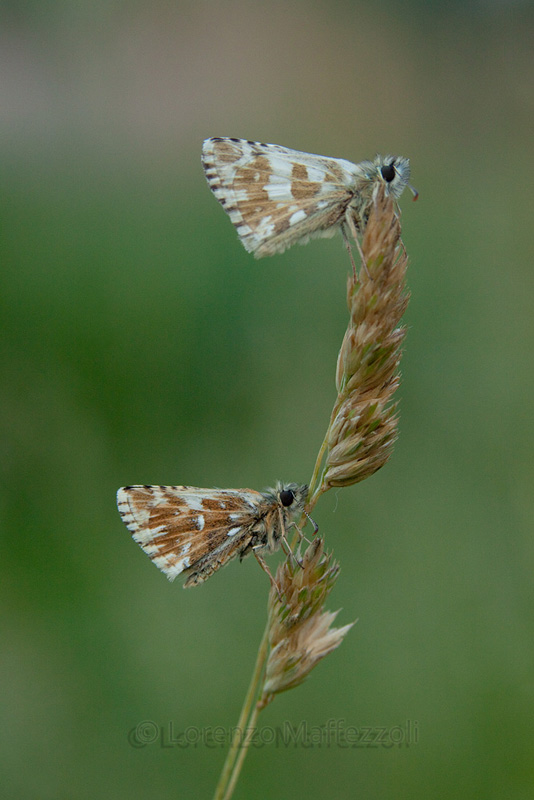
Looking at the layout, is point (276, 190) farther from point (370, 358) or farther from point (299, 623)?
point (299, 623)

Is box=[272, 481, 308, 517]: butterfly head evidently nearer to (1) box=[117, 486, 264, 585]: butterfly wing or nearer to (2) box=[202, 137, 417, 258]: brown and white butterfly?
(1) box=[117, 486, 264, 585]: butterfly wing

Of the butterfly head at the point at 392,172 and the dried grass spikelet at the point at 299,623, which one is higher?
the butterfly head at the point at 392,172

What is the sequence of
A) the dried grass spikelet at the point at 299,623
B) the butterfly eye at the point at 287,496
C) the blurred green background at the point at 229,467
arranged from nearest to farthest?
the dried grass spikelet at the point at 299,623, the butterfly eye at the point at 287,496, the blurred green background at the point at 229,467

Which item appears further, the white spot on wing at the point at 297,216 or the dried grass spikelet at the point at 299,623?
the white spot on wing at the point at 297,216

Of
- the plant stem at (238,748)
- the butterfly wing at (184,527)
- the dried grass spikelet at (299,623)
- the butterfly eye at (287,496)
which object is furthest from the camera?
the butterfly wing at (184,527)

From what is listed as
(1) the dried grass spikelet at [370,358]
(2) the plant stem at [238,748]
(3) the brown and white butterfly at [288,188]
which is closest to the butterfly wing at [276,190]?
(3) the brown and white butterfly at [288,188]

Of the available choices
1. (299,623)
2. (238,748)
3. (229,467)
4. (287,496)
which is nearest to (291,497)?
(287,496)

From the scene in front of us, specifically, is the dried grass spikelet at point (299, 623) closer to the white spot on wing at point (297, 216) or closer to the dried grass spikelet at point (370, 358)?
the dried grass spikelet at point (370, 358)
